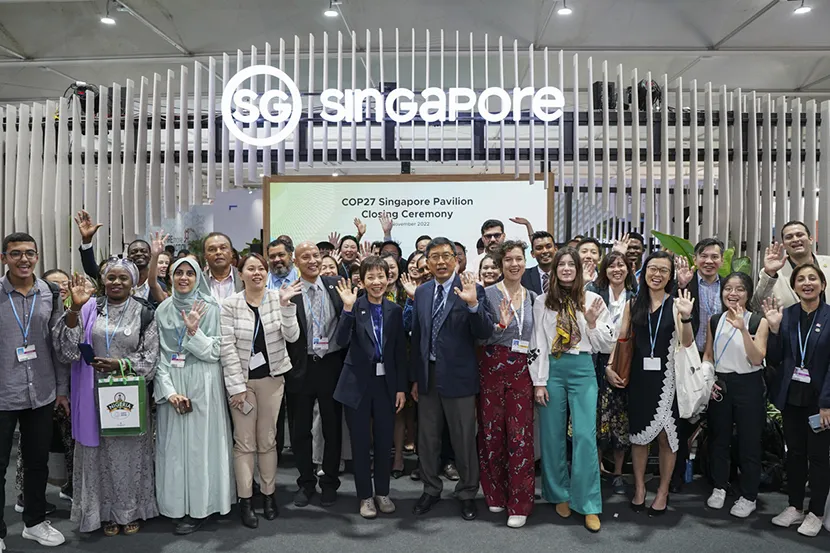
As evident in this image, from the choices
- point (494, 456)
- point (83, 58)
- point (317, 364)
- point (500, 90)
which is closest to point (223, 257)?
point (317, 364)

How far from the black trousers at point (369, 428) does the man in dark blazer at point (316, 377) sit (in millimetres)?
237

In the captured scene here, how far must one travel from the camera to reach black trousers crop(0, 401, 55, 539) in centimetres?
331

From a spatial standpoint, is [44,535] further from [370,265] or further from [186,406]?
[370,265]

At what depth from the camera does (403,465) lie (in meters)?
4.65

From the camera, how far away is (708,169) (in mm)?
5773

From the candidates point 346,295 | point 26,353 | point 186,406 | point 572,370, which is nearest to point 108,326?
point 26,353

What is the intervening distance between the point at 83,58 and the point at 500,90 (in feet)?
21.2

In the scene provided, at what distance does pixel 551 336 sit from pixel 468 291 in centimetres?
64

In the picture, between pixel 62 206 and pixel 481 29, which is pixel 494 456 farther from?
pixel 481 29

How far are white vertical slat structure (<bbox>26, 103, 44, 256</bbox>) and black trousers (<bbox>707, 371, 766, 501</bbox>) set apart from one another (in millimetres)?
6162

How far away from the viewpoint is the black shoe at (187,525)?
3482 mm

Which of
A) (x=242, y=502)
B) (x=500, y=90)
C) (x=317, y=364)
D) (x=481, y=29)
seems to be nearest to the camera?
(x=242, y=502)

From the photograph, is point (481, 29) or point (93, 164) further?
point (481, 29)

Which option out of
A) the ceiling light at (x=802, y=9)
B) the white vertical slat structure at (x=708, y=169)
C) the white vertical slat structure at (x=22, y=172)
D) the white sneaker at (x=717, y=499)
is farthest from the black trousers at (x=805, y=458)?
the white vertical slat structure at (x=22, y=172)
